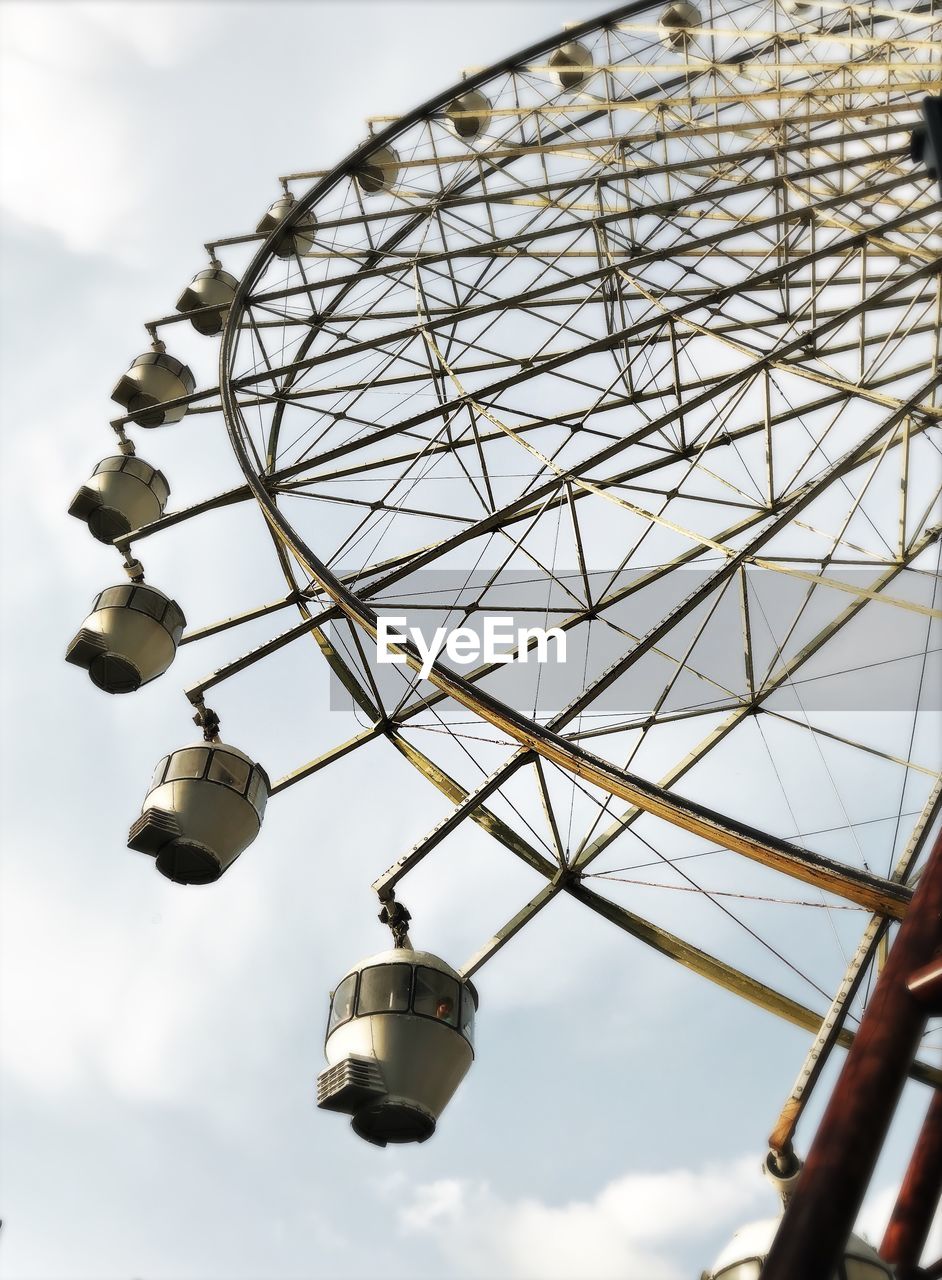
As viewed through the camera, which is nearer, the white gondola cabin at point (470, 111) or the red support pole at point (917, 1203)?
the red support pole at point (917, 1203)

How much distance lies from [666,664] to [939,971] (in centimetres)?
954

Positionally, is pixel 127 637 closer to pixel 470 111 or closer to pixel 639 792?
pixel 639 792

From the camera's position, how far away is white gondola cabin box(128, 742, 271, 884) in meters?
11.2

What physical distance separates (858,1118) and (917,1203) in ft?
8.02

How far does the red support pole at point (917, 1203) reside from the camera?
23.0ft

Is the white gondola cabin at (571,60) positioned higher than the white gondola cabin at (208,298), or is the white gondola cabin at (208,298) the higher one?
the white gondola cabin at (571,60)

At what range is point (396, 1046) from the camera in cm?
831

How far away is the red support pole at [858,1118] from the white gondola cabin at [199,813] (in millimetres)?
6790

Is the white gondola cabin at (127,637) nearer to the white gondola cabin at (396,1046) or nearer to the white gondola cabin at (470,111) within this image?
the white gondola cabin at (396,1046)

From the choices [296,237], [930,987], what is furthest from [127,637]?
[930,987]

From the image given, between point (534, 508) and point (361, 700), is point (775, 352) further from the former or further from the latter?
point (361, 700)

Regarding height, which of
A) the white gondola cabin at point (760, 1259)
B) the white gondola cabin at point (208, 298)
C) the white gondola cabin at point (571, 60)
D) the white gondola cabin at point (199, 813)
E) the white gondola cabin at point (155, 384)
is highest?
the white gondola cabin at point (571, 60)

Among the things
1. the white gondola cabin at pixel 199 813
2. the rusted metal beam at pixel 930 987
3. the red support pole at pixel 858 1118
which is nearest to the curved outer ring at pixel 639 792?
the white gondola cabin at pixel 199 813

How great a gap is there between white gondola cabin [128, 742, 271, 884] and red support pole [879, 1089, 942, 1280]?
20.3ft
